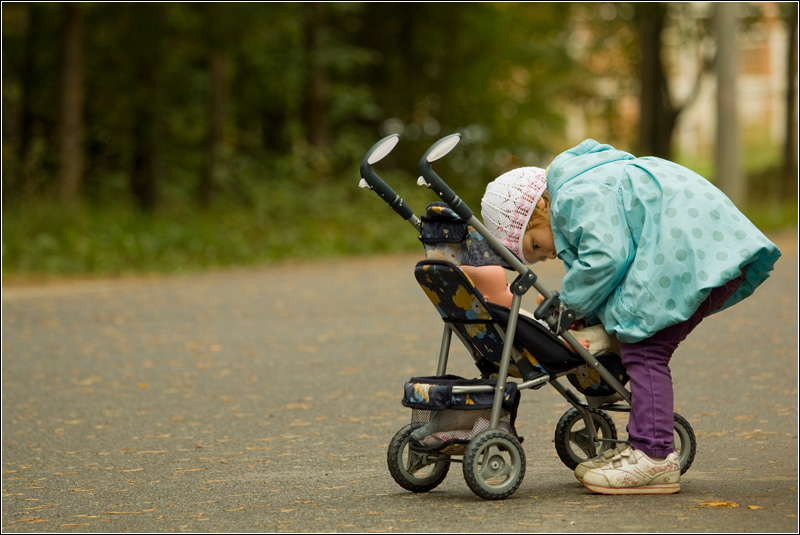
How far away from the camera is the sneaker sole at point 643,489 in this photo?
396 centimetres

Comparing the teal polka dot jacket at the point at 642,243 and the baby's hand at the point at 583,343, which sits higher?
the teal polka dot jacket at the point at 642,243

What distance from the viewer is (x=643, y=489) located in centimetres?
396

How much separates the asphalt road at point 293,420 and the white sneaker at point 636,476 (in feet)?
0.16

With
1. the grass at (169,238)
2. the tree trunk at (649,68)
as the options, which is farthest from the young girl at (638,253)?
the tree trunk at (649,68)

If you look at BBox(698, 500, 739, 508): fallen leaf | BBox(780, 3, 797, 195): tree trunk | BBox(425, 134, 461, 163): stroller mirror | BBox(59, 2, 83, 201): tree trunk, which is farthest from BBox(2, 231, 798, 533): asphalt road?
BBox(780, 3, 797, 195): tree trunk

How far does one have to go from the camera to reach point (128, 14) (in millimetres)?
Result: 18250

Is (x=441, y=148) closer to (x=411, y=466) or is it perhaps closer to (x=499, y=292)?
(x=499, y=292)

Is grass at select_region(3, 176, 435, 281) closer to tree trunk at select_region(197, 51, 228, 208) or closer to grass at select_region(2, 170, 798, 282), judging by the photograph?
grass at select_region(2, 170, 798, 282)

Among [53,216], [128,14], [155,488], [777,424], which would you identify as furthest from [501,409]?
[128,14]

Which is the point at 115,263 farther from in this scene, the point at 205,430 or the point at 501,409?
the point at 501,409

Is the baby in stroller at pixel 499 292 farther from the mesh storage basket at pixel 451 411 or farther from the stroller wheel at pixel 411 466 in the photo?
the stroller wheel at pixel 411 466

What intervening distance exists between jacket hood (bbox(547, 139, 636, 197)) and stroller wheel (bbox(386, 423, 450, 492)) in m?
0.92

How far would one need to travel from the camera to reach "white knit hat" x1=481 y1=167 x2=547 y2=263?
158 inches

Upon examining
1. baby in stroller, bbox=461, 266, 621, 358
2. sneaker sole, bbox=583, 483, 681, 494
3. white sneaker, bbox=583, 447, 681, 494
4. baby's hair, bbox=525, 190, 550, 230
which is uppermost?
baby's hair, bbox=525, 190, 550, 230
